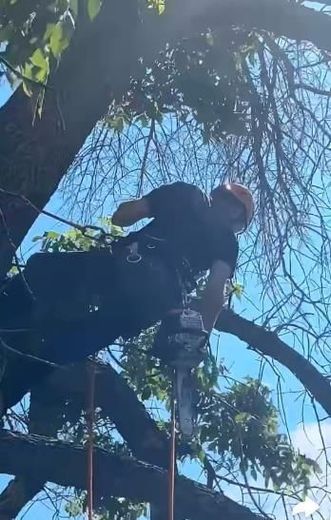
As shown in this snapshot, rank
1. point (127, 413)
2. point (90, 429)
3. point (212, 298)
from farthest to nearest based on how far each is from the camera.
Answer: point (127, 413), point (212, 298), point (90, 429)

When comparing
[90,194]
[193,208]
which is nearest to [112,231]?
[90,194]

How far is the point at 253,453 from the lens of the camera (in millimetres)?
5301

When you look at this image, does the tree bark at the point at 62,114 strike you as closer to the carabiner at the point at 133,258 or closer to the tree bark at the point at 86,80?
the tree bark at the point at 86,80

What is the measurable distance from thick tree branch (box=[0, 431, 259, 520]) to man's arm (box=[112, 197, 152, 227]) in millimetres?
961

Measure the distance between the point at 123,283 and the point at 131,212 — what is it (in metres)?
0.32

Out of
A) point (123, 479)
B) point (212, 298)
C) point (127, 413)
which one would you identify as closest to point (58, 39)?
point (212, 298)

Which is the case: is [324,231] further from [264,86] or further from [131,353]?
[131,353]

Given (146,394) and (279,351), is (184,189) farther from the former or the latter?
(146,394)

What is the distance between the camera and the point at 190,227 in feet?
14.8

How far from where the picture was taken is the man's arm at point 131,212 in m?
4.52

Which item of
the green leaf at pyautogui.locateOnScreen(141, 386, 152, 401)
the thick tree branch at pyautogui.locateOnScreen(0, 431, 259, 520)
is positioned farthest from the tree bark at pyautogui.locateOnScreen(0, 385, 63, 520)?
the green leaf at pyautogui.locateOnScreen(141, 386, 152, 401)

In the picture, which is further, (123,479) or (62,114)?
(123,479)

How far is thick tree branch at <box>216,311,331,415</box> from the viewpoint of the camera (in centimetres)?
499

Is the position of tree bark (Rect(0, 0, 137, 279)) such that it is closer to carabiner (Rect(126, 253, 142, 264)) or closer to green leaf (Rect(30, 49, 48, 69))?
carabiner (Rect(126, 253, 142, 264))
